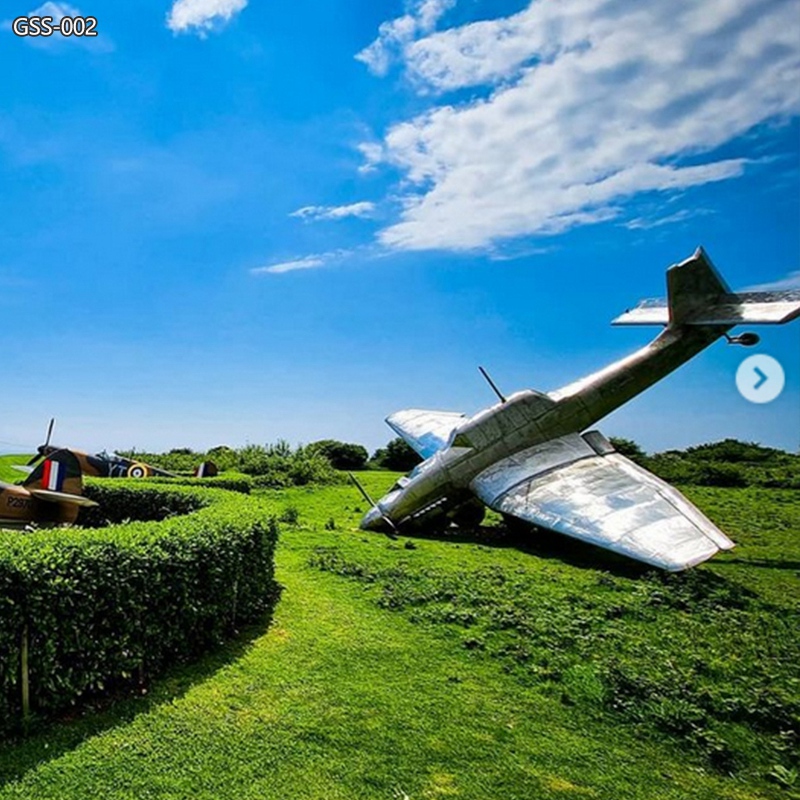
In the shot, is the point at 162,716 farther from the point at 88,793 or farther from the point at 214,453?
the point at 214,453

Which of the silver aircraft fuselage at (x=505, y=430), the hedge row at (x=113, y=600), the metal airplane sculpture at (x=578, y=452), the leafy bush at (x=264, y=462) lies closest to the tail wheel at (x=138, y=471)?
the leafy bush at (x=264, y=462)

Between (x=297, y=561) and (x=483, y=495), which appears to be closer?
(x=297, y=561)

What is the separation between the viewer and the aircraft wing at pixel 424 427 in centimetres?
1970

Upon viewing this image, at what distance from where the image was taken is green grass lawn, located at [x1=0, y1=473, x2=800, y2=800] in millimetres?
4691

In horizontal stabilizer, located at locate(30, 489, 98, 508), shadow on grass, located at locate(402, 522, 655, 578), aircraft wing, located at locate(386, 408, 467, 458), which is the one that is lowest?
shadow on grass, located at locate(402, 522, 655, 578)

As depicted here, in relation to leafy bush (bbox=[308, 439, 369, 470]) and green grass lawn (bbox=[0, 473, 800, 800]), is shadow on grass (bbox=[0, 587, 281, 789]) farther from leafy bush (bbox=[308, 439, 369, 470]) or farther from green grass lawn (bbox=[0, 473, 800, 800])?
leafy bush (bbox=[308, 439, 369, 470])

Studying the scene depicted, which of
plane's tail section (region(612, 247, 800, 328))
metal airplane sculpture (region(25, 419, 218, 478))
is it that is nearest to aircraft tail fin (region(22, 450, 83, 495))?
metal airplane sculpture (region(25, 419, 218, 478))

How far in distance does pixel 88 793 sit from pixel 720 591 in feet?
28.9

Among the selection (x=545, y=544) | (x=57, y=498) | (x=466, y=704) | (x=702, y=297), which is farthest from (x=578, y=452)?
(x=57, y=498)

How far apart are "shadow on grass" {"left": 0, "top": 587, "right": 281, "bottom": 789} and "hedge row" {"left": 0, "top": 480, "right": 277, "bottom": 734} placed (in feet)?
0.44

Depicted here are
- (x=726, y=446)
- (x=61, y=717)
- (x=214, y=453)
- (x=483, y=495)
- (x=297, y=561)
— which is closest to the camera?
(x=61, y=717)

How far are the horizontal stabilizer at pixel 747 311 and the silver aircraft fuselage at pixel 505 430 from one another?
27 cm

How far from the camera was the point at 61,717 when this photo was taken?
548 cm

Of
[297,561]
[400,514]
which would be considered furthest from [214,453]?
[297,561]
